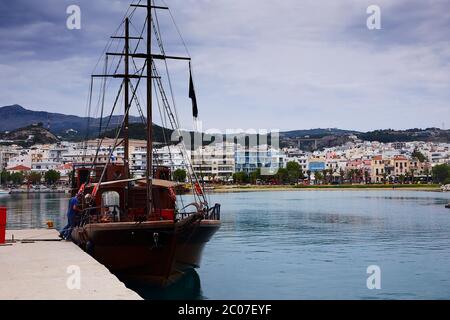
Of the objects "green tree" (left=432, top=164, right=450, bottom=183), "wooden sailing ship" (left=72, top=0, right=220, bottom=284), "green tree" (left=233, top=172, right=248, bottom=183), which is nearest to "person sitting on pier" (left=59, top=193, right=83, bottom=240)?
"wooden sailing ship" (left=72, top=0, right=220, bottom=284)

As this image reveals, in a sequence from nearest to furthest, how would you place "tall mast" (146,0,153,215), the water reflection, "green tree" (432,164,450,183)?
"tall mast" (146,0,153,215) < the water reflection < "green tree" (432,164,450,183)

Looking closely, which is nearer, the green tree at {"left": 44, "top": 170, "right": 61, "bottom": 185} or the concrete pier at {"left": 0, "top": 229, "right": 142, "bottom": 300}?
the concrete pier at {"left": 0, "top": 229, "right": 142, "bottom": 300}

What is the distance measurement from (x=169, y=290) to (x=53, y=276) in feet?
21.1

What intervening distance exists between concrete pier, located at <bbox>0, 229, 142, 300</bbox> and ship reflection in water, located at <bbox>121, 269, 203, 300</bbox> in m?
2.11

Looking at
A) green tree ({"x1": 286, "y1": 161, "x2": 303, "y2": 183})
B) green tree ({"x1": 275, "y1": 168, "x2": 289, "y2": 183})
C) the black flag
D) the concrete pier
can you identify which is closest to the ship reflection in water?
the concrete pier

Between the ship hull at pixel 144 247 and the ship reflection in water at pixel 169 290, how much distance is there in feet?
0.63

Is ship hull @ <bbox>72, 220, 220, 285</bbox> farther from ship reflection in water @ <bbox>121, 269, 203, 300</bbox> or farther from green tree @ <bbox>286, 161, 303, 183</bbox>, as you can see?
green tree @ <bbox>286, 161, 303, 183</bbox>

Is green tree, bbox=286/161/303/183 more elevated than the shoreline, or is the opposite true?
green tree, bbox=286/161/303/183

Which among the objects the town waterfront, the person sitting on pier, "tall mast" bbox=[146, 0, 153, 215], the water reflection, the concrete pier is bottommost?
the water reflection

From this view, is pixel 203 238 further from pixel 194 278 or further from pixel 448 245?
pixel 448 245

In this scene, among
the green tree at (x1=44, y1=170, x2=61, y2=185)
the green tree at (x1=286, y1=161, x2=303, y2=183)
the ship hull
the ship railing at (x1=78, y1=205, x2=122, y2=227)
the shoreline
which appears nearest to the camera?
the ship hull

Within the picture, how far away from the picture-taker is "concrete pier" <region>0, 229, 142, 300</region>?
12.2 metres
